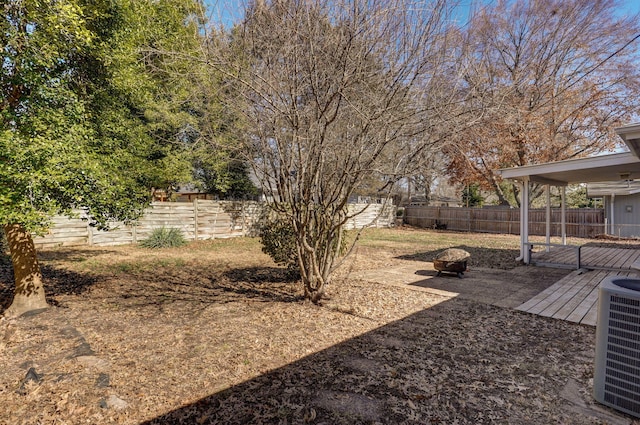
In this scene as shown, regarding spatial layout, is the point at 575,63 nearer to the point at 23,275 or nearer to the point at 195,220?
the point at 195,220

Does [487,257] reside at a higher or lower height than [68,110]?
lower

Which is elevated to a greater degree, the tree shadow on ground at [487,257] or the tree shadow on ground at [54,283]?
the tree shadow on ground at [54,283]

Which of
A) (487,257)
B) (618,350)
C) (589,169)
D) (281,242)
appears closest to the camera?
(618,350)

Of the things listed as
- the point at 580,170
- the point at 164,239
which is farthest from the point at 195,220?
the point at 580,170

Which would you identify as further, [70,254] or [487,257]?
[487,257]

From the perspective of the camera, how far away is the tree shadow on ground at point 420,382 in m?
2.14

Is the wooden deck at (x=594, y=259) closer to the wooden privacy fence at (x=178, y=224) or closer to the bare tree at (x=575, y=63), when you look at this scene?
the wooden privacy fence at (x=178, y=224)

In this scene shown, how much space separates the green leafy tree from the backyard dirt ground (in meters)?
1.20

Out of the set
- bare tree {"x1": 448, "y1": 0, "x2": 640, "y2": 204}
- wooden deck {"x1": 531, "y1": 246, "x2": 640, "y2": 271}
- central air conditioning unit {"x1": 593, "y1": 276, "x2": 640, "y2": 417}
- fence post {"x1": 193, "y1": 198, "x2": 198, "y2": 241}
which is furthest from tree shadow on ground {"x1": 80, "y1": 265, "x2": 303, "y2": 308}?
bare tree {"x1": 448, "y1": 0, "x2": 640, "y2": 204}

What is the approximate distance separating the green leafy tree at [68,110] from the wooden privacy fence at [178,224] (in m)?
4.95

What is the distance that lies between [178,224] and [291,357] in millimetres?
10070

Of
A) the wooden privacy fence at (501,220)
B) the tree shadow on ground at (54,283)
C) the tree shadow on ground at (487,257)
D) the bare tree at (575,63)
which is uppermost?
the bare tree at (575,63)

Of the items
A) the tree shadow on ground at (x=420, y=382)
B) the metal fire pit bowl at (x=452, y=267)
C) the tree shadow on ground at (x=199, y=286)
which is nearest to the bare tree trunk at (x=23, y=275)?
the tree shadow on ground at (x=199, y=286)

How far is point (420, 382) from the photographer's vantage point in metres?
2.55
